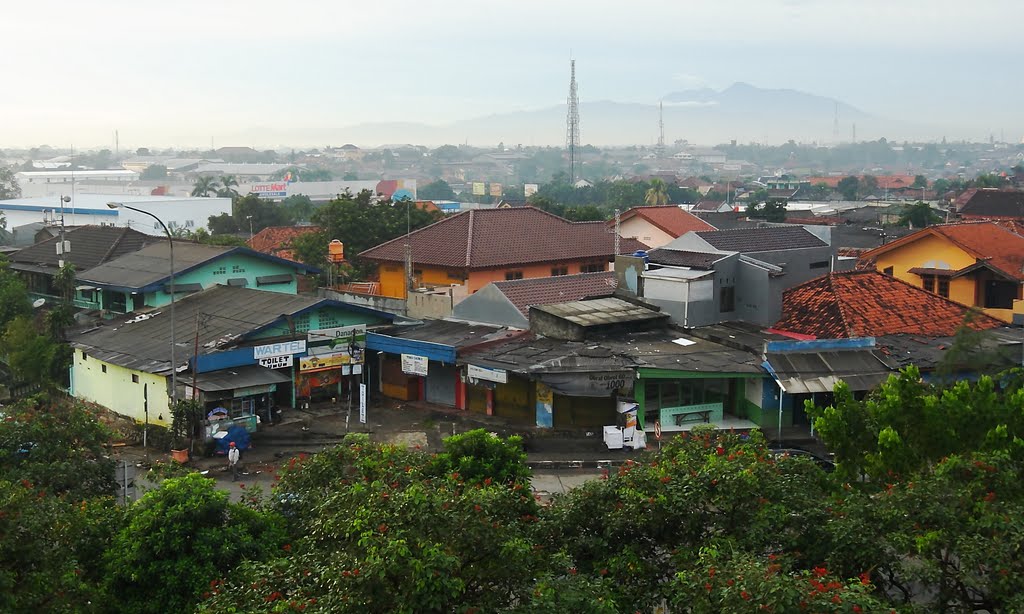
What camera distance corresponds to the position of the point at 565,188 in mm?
157500

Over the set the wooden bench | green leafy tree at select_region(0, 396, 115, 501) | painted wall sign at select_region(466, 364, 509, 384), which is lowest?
the wooden bench

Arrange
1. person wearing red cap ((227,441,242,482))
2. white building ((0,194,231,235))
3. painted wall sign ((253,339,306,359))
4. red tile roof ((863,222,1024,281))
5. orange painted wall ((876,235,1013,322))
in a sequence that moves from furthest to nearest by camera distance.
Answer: white building ((0,194,231,235)) < red tile roof ((863,222,1024,281)) < orange painted wall ((876,235,1013,322)) < painted wall sign ((253,339,306,359)) < person wearing red cap ((227,441,242,482))

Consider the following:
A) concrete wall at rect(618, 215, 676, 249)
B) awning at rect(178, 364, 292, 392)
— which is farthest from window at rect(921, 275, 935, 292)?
awning at rect(178, 364, 292, 392)

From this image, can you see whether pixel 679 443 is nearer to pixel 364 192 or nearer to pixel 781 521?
pixel 781 521

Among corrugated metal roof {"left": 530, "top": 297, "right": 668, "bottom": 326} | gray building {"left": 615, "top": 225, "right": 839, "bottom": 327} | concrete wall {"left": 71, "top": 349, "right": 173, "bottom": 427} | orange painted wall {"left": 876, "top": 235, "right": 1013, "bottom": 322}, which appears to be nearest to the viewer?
concrete wall {"left": 71, "top": 349, "right": 173, "bottom": 427}

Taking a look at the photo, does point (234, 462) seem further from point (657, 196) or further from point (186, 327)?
point (657, 196)

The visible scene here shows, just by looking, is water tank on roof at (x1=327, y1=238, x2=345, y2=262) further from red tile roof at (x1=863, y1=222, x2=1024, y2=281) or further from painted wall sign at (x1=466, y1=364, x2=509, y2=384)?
red tile roof at (x1=863, y1=222, x2=1024, y2=281)

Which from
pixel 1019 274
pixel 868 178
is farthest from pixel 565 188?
pixel 1019 274

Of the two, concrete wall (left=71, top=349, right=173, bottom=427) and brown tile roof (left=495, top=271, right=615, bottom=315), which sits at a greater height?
brown tile roof (left=495, top=271, right=615, bottom=315)

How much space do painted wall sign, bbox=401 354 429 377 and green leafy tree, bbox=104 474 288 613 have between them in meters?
16.3

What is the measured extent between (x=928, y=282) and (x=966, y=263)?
1.37 metres

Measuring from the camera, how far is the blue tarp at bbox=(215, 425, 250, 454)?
25547 mm

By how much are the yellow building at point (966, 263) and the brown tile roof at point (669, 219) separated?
554 inches

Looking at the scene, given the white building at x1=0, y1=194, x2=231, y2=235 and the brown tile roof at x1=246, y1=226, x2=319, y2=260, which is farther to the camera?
the white building at x1=0, y1=194, x2=231, y2=235
